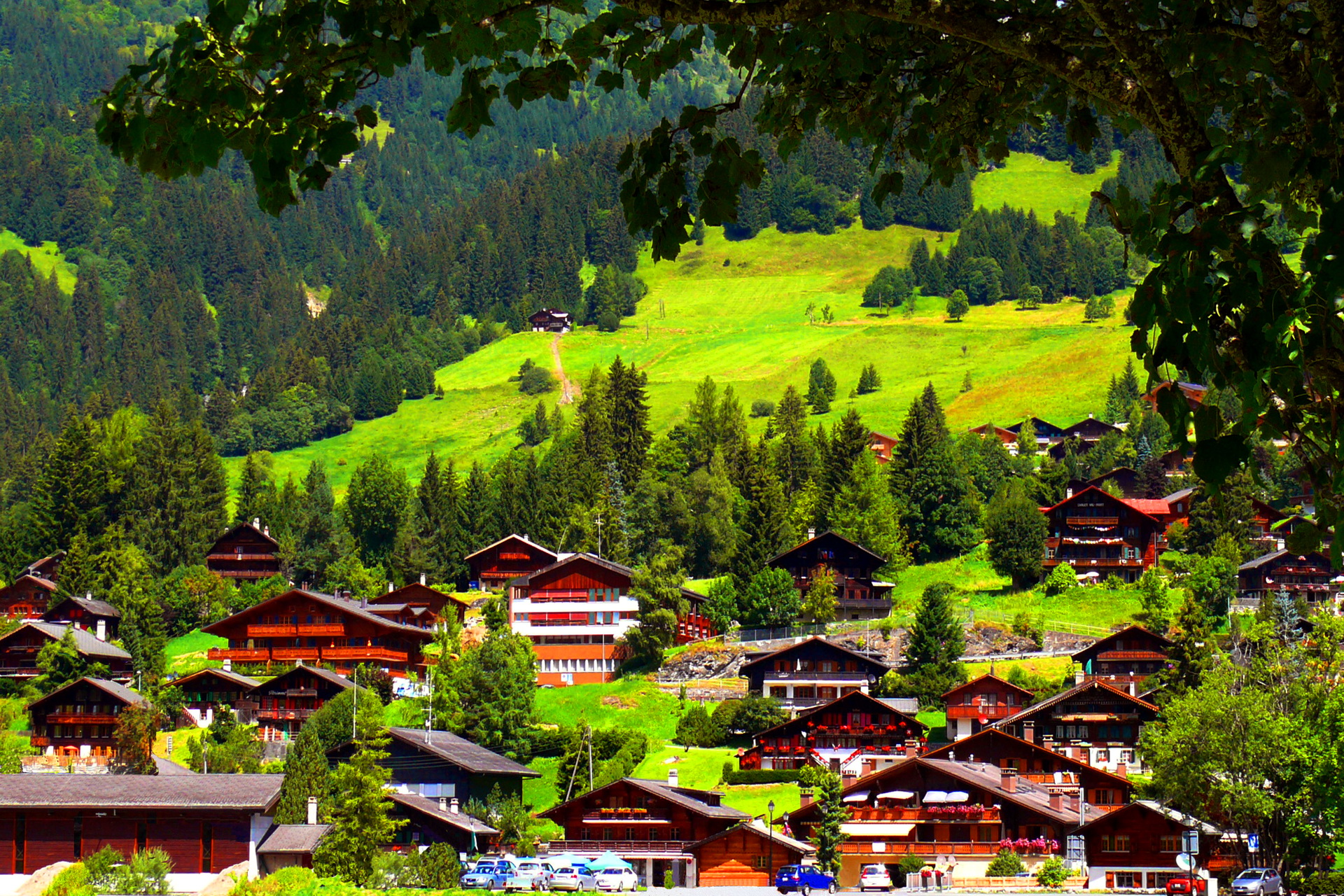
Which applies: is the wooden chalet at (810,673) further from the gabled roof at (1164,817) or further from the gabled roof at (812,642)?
the gabled roof at (1164,817)

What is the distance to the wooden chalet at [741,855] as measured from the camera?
209 feet

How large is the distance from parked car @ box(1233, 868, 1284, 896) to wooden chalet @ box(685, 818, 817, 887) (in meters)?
16.2

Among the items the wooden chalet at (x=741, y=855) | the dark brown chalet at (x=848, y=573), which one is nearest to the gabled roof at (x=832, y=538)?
the dark brown chalet at (x=848, y=573)

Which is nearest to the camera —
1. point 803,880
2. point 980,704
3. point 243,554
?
point 803,880

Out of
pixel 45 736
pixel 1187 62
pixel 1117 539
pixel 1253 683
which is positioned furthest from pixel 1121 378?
pixel 1187 62

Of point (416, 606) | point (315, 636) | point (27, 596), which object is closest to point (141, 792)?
point (315, 636)

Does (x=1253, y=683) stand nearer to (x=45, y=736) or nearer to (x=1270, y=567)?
(x=1270, y=567)

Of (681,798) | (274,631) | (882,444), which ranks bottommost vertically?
(681,798)

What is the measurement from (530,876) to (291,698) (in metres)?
35.9

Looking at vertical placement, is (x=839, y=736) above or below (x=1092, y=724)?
below

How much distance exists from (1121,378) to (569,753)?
115 metres

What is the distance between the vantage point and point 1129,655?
3420 inches

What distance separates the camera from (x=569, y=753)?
76.9 meters

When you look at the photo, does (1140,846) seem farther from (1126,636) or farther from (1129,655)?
(1126,636)
